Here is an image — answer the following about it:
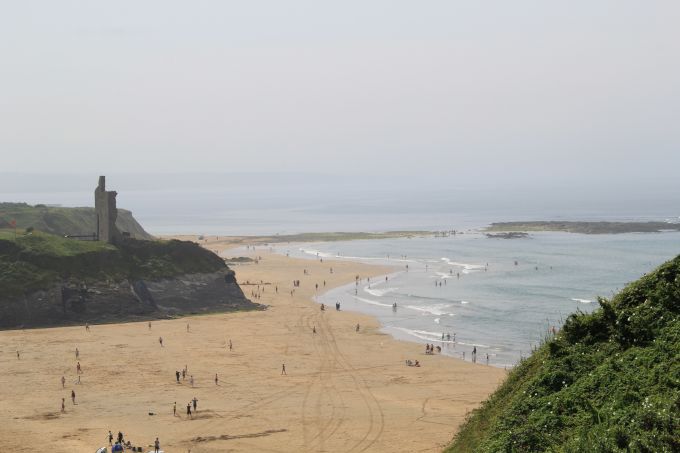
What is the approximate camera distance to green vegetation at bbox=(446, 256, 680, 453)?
11102 mm

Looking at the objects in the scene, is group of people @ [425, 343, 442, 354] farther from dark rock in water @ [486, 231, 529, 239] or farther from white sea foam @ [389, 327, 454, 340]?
dark rock in water @ [486, 231, 529, 239]

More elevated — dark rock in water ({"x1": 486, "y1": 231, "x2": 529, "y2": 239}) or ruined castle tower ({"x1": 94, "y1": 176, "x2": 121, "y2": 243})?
ruined castle tower ({"x1": 94, "y1": 176, "x2": 121, "y2": 243})

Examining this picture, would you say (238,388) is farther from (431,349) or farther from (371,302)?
(371,302)

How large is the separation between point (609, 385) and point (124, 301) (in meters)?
48.3

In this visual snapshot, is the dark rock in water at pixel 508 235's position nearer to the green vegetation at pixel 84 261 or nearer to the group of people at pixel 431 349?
the green vegetation at pixel 84 261

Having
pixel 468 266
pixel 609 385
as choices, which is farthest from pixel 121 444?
pixel 468 266

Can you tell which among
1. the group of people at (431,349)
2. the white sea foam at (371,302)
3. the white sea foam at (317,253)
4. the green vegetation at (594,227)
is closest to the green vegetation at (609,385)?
the group of people at (431,349)

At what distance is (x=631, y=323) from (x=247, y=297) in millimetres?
56757

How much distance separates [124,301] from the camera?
56.3m

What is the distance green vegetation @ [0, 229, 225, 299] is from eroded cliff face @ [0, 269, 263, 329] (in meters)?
0.61

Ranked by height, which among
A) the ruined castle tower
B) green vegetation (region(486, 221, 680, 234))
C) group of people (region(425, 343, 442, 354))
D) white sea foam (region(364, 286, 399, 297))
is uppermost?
the ruined castle tower

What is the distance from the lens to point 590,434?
1165 centimetres

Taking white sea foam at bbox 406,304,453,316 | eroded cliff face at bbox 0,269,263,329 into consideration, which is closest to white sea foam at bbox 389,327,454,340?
white sea foam at bbox 406,304,453,316

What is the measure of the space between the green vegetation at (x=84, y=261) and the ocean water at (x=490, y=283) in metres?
13.0
